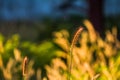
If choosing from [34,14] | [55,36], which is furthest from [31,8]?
[55,36]

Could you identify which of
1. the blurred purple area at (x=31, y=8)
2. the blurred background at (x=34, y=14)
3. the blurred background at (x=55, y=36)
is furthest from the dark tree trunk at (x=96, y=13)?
the blurred purple area at (x=31, y=8)

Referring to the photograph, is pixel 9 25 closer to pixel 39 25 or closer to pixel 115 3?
pixel 39 25

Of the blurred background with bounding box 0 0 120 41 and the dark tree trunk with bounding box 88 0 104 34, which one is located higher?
the dark tree trunk with bounding box 88 0 104 34

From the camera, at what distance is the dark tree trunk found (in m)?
7.87

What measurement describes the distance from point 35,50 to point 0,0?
9.36 meters

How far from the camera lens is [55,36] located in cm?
873

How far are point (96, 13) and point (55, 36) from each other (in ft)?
3.50

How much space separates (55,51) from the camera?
614cm

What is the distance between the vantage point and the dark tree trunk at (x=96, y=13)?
25.8 feet

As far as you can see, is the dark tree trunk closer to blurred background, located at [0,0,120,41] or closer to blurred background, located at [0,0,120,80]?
blurred background, located at [0,0,120,80]

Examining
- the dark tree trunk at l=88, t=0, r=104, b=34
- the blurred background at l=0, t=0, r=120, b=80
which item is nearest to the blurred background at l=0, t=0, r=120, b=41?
the blurred background at l=0, t=0, r=120, b=80

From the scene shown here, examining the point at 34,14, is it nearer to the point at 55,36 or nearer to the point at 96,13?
the point at 55,36

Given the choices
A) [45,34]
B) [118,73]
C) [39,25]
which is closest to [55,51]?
[118,73]

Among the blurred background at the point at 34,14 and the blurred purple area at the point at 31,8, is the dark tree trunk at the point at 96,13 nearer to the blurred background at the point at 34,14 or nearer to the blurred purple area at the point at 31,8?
the blurred background at the point at 34,14
